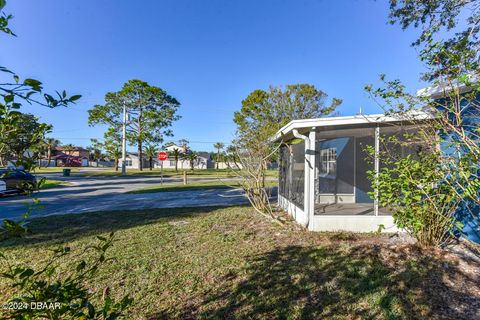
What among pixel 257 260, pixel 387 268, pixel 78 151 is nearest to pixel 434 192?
pixel 387 268

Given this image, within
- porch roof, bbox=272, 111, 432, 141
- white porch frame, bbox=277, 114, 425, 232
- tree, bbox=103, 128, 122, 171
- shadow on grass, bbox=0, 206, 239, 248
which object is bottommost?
shadow on grass, bbox=0, 206, 239, 248

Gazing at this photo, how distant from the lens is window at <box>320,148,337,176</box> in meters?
8.76

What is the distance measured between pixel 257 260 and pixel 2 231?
343 cm

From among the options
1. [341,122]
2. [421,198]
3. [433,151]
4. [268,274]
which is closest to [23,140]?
[268,274]

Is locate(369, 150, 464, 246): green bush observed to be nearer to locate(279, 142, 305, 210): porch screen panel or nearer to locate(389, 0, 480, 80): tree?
locate(279, 142, 305, 210): porch screen panel

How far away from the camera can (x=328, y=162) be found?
893cm

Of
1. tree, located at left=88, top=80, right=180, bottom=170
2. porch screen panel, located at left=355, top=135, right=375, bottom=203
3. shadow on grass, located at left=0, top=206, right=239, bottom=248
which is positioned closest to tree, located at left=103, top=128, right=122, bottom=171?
tree, located at left=88, top=80, right=180, bottom=170

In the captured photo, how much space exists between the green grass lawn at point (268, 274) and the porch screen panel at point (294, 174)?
51.8 inches

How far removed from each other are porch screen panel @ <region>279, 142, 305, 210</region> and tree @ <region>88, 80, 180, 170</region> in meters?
27.5

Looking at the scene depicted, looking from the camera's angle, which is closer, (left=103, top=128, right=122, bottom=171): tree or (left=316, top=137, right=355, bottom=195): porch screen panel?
(left=316, top=137, right=355, bottom=195): porch screen panel

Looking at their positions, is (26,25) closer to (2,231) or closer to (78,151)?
(2,231)

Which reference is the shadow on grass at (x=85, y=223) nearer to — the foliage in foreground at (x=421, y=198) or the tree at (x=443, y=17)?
the foliage in foreground at (x=421, y=198)

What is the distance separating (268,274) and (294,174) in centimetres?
388

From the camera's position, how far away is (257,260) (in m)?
3.97
